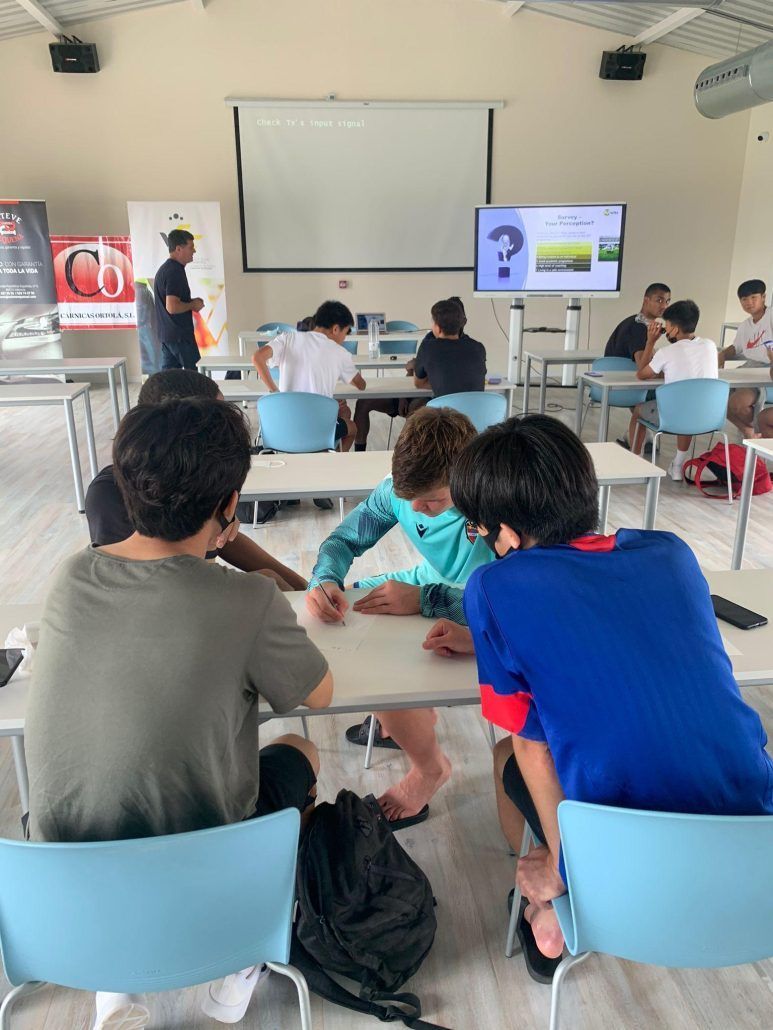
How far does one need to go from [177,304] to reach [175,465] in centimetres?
520

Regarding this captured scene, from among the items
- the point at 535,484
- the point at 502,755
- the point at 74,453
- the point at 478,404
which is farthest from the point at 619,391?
the point at 535,484

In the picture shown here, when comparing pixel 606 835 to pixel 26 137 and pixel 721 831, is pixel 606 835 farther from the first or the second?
pixel 26 137

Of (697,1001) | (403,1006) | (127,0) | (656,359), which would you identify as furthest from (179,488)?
(127,0)

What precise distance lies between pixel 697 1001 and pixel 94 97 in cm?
870

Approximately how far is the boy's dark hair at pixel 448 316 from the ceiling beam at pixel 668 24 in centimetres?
411

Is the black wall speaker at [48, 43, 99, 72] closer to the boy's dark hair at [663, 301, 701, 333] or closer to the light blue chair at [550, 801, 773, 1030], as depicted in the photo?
the boy's dark hair at [663, 301, 701, 333]

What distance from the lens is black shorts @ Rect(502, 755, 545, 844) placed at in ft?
4.63

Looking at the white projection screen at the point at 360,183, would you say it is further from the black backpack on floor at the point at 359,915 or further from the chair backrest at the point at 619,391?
the black backpack on floor at the point at 359,915

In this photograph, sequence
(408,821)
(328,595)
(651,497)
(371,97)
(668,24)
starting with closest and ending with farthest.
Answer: (328,595)
(408,821)
(651,497)
(668,24)
(371,97)

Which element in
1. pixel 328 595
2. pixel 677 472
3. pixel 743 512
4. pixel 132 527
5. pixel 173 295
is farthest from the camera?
pixel 173 295

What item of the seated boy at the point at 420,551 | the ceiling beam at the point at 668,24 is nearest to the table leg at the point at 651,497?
the seated boy at the point at 420,551

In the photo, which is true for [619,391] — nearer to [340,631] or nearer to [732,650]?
[732,650]

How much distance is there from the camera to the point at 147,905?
3.09ft

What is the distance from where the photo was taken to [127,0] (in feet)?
23.2
